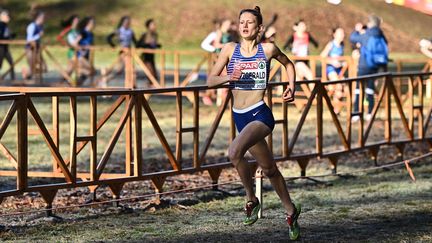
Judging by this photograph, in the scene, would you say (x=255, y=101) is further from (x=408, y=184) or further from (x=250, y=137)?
(x=408, y=184)

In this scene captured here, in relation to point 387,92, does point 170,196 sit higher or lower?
lower

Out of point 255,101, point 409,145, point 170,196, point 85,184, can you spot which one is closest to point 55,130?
point 85,184

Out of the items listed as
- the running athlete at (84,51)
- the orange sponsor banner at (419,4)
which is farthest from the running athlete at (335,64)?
the orange sponsor banner at (419,4)

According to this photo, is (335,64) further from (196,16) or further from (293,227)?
(196,16)

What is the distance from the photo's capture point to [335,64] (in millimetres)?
24453

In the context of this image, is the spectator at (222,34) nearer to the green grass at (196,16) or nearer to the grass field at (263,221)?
the grass field at (263,221)

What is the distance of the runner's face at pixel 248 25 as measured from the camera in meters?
10.1

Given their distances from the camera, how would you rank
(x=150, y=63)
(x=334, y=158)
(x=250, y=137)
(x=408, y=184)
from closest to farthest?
(x=250, y=137) → (x=408, y=184) → (x=334, y=158) → (x=150, y=63)

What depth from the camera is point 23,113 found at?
1157 centimetres

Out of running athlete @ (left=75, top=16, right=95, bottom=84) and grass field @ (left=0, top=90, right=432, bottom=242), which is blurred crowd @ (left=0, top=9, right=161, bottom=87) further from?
grass field @ (left=0, top=90, right=432, bottom=242)

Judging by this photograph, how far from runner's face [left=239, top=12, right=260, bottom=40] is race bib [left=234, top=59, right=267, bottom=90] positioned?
8.7 inches

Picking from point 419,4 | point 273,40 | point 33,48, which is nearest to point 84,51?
point 33,48

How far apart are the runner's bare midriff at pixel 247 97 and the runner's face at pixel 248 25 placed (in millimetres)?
444

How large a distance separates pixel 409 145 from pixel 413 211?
717 cm
